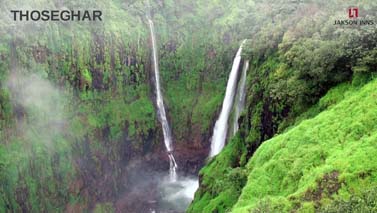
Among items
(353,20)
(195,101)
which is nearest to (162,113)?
(195,101)

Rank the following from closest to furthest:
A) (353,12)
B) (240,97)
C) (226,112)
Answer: (353,12) → (240,97) → (226,112)

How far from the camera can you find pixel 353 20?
2145 cm

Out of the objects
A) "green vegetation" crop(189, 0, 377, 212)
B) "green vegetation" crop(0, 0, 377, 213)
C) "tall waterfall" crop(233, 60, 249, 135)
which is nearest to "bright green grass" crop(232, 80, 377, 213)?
"green vegetation" crop(0, 0, 377, 213)

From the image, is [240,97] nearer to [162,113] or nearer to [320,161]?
[162,113]

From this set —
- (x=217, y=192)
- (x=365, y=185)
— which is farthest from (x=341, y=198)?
(x=217, y=192)

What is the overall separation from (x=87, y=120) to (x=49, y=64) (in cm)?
551

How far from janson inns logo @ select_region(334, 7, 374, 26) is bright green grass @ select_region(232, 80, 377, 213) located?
4085 mm

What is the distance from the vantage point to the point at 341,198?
41.3 feet

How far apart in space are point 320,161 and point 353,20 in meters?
9.32

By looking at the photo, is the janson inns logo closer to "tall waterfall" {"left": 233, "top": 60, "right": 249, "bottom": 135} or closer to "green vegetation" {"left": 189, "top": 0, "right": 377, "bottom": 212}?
"green vegetation" {"left": 189, "top": 0, "right": 377, "bottom": 212}

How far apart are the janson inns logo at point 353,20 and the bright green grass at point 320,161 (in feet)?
13.4

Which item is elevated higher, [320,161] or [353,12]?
[353,12]

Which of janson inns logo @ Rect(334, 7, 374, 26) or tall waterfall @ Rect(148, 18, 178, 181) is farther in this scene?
tall waterfall @ Rect(148, 18, 178, 181)

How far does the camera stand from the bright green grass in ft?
43.0
